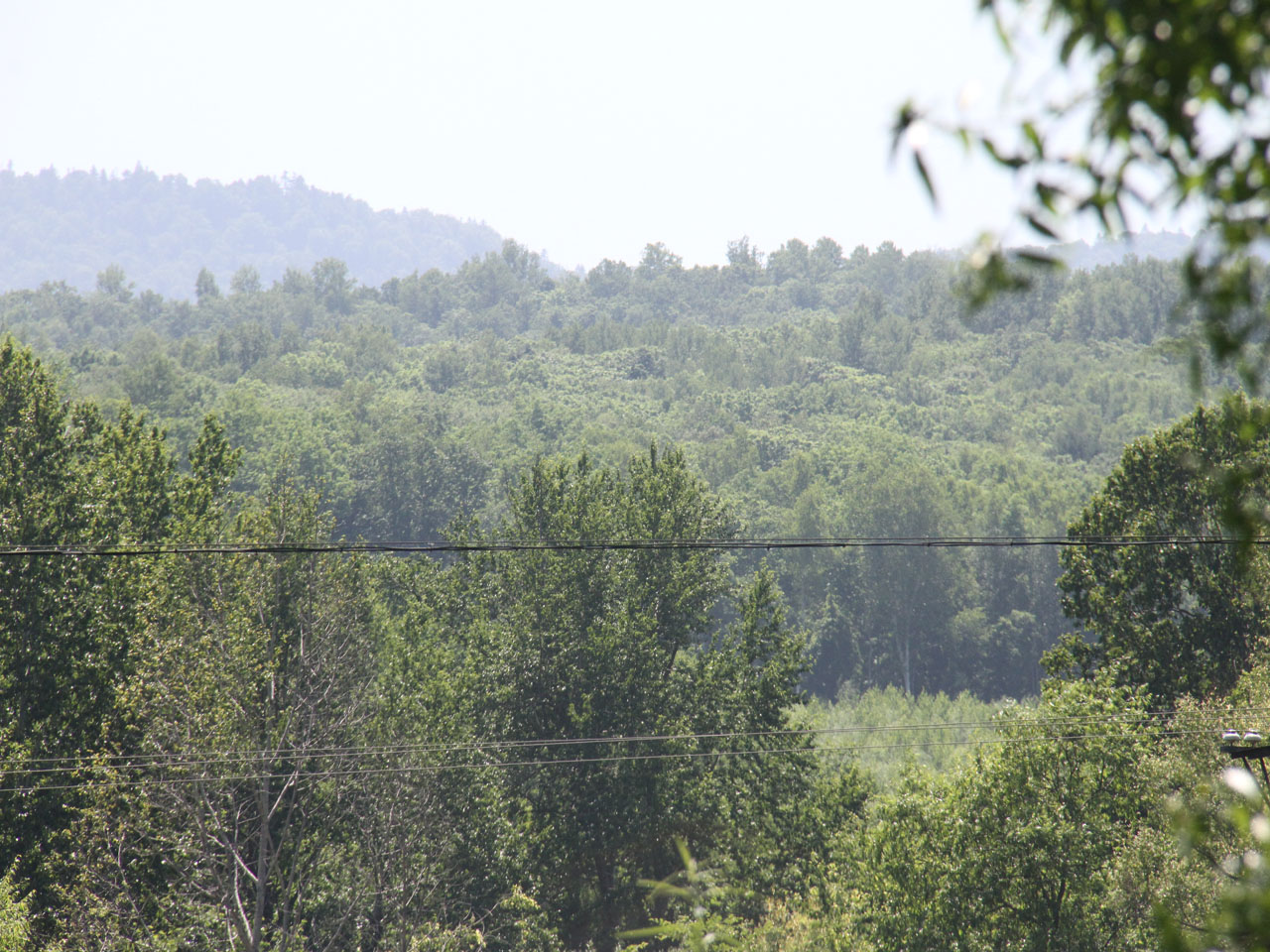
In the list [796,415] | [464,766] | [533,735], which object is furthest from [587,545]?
[796,415]

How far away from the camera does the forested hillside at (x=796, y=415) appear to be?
86.7m

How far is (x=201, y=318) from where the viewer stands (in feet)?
592

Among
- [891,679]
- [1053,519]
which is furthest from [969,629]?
[1053,519]

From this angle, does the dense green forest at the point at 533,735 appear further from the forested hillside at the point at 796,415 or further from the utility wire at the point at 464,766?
the forested hillside at the point at 796,415

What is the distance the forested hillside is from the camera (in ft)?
284

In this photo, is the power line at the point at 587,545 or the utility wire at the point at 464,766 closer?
the power line at the point at 587,545

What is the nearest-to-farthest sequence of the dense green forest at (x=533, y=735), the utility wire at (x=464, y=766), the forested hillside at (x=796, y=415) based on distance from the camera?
the utility wire at (x=464, y=766) < the dense green forest at (x=533, y=735) < the forested hillside at (x=796, y=415)

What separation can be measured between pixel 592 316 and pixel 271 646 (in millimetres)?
178682

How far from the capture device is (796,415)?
12825 cm

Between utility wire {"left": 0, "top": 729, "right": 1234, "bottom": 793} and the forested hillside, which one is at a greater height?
the forested hillside

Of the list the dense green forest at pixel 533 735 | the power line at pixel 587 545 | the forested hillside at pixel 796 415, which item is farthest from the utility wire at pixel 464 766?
the forested hillside at pixel 796 415

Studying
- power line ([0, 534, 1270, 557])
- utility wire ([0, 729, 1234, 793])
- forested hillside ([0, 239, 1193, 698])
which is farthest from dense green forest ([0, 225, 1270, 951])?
forested hillside ([0, 239, 1193, 698])

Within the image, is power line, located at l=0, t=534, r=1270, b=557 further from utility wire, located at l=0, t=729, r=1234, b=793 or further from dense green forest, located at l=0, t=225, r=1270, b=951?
utility wire, located at l=0, t=729, r=1234, b=793

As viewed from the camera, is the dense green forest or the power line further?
the dense green forest
